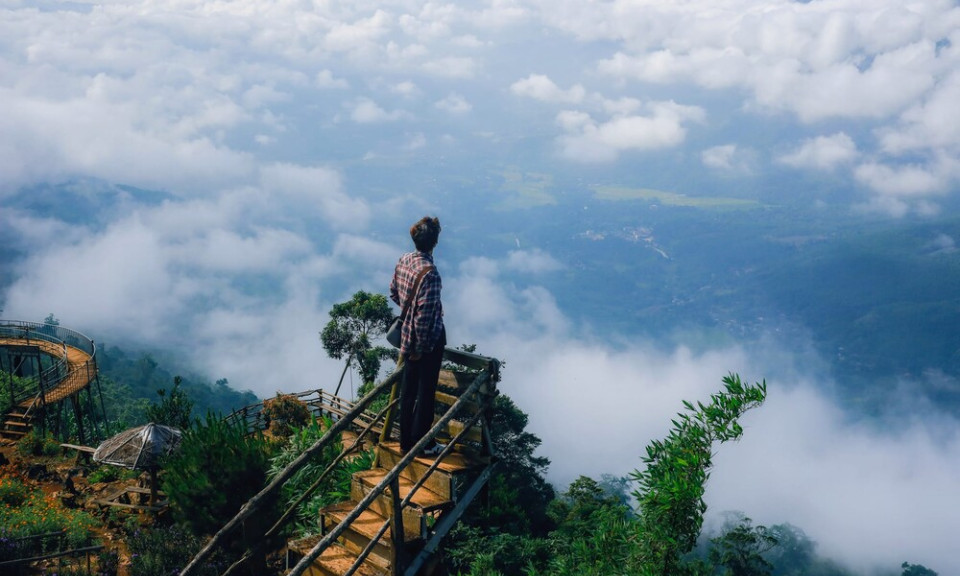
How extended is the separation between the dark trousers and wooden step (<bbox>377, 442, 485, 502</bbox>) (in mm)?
220

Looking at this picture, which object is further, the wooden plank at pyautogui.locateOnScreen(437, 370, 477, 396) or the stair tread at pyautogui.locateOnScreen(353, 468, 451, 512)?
the wooden plank at pyautogui.locateOnScreen(437, 370, 477, 396)

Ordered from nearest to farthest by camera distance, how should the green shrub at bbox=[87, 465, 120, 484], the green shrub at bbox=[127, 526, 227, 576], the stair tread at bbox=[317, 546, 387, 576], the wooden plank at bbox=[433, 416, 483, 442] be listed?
the stair tread at bbox=[317, 546, 387, 576]
the wooden plank at bbox=[433, 416, 483, 442]
the green shrub at bbox=[127, 526, 227, 576]
the green shrub at bbox=[87, 465, 120, 484]

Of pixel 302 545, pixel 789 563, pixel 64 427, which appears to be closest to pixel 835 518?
pixel 789 563

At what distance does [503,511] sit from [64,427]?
2259 centimetres

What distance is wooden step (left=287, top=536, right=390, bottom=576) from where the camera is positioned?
241 inches

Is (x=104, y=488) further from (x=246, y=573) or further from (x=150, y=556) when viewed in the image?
(x=246, y=573)

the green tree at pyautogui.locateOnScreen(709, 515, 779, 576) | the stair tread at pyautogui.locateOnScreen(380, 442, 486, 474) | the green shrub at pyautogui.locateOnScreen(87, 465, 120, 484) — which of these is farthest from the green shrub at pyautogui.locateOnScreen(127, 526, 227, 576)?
the green tree at pyautogui.locateOnScreen(709, 515, 779, 576)

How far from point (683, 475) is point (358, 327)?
31447 mm

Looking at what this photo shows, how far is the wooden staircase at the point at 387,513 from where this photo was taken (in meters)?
6.20

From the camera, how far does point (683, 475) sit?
6840 millimetres

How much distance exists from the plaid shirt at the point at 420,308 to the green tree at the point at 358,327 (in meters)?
30.0

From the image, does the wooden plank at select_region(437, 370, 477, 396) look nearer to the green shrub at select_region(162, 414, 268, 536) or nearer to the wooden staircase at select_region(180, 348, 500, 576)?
the wooden staircase at select_region(180, 348, 500, 576)

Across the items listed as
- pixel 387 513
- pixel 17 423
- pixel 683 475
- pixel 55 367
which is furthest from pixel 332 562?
pixel 55 367

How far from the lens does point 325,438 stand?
6387 millimetres
